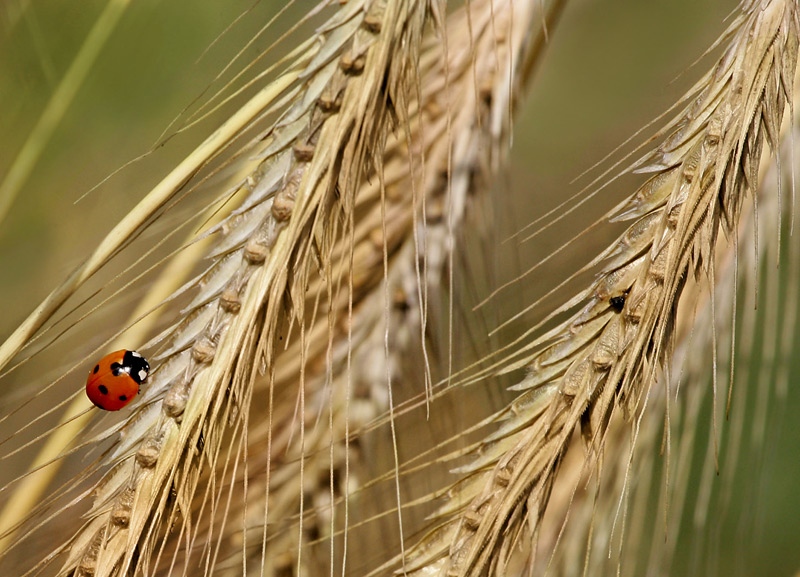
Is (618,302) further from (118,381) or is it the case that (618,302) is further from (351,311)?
(118,381)

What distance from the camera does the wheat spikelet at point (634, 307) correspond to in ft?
1.02

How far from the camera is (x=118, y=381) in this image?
37 cm

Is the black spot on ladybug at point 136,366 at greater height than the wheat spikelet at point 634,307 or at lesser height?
greater

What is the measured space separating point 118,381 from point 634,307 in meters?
0.26

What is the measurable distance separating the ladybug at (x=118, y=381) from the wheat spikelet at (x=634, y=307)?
17 centimetres

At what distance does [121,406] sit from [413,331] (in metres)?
0.20

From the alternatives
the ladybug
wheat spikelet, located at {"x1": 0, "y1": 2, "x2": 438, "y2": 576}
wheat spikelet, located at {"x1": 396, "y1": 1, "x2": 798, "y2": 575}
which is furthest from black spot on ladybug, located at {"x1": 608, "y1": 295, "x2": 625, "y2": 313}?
the ladybug

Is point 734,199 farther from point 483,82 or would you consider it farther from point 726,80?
point 483,82

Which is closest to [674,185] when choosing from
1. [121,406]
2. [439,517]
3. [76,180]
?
[439,517]

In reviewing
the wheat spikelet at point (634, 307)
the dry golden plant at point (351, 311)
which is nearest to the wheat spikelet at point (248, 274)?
the dry golden plant at point (351, 311)

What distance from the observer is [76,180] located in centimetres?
56

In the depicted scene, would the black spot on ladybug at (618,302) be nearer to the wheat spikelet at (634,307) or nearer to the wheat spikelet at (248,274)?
the wheat spikelet at (634,307)

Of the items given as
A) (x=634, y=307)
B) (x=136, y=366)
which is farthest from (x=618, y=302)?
(x=136, y=366)

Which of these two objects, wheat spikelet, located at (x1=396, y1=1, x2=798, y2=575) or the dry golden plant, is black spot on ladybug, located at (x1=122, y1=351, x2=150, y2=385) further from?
wheat spikelet, located at (x1=396, y1=1, x2=798, y2=575)
